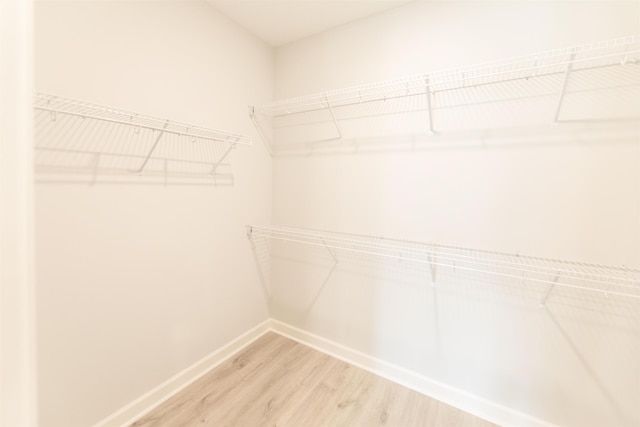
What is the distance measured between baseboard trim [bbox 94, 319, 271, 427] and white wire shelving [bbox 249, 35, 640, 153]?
5.46ft

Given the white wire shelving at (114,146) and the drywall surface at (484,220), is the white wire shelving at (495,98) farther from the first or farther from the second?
the white wire shelving at (114,146)

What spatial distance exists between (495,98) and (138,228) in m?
2.07

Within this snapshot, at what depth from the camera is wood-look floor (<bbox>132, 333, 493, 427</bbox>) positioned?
152 cm

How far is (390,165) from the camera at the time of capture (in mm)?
1808

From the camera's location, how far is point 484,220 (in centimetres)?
154

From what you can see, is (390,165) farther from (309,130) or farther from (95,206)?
(95,206)

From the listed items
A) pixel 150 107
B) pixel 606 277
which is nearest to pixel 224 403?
pixel 150 107

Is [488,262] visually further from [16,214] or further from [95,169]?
[95,169]

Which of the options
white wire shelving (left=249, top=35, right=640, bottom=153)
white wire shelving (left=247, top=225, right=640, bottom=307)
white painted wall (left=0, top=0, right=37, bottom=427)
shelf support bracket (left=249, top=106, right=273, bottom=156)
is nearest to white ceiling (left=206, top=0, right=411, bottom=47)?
white wire shelving (left=249, top=35, right=640, bottom=153)

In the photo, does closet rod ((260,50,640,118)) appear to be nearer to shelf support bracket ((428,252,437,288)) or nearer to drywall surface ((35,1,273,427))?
drywall surface ((35,1,273,427))

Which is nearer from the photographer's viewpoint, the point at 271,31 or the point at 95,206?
the point at 95,206

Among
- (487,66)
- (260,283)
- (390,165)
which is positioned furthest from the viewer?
(260,283)

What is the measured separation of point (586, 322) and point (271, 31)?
2.66 m

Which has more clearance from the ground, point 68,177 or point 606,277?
point 68,177
